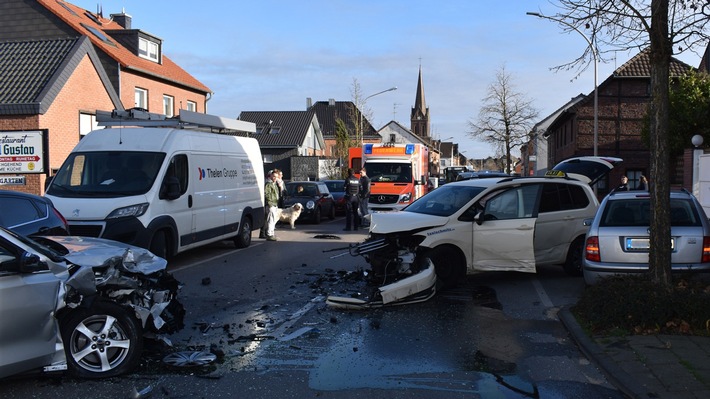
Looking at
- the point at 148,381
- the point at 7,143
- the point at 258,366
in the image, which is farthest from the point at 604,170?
the point at 7,143

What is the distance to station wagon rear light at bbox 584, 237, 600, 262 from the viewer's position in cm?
831

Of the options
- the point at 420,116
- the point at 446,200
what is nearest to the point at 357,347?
the point at 446,200

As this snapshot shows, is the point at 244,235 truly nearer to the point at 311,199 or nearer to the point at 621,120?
the point at 311,199

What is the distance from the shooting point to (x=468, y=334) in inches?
274

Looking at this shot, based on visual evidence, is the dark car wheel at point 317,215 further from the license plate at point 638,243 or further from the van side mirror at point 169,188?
the license plate at point 638,243

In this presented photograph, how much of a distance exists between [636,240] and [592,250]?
1.80 feet

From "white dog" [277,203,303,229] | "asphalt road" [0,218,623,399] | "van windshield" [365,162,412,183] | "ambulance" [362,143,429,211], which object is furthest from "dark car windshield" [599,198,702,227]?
"van windshield" [365,162,412,183]

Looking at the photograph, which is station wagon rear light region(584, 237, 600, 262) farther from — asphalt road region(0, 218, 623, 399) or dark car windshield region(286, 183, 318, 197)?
dark car windshield region(286, 183, 318, 197)

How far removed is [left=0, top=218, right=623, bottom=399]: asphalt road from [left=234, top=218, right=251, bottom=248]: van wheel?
371 centimetres

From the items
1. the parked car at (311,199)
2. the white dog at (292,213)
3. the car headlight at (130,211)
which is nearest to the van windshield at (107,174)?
the car headlight at (130,211)

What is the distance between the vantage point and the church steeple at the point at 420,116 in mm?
132125

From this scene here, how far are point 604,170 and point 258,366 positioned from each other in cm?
942

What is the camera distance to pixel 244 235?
14.5 m

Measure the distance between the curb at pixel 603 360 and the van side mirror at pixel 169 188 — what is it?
21.8 ft
